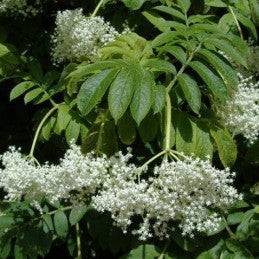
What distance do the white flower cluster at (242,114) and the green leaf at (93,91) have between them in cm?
73

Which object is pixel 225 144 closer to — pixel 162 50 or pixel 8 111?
pixel 162 50

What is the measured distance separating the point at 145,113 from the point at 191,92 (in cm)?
A: 30

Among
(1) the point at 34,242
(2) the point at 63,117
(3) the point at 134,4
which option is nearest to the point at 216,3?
(3) the point at 134,4

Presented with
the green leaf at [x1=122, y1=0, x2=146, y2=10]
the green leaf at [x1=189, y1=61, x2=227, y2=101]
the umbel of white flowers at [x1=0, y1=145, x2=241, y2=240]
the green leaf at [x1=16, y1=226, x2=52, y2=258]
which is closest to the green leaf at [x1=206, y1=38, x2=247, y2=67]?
the green leaf at [x1=189, y1=61, x2=227, y2=101]

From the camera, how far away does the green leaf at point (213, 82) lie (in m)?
2.34

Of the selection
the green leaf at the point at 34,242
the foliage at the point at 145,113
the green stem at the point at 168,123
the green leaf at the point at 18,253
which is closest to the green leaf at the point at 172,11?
the foliage at the point at 145,113

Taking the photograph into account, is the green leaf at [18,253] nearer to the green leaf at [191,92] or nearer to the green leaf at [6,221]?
the green leaf at [6,221]

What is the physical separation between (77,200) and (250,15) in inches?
63.2

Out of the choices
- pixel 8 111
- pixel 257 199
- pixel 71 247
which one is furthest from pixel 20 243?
pixel 8 111

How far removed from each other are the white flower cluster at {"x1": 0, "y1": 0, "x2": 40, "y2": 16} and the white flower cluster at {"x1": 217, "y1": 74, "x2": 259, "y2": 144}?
1.58 m

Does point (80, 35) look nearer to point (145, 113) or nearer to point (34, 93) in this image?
point (34, 93)

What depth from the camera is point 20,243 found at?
2.69 metres

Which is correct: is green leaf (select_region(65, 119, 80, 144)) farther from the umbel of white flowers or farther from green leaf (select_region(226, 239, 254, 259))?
green leaf (select_region(226, 239, 254, 259))

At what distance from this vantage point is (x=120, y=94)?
7.09 feet
